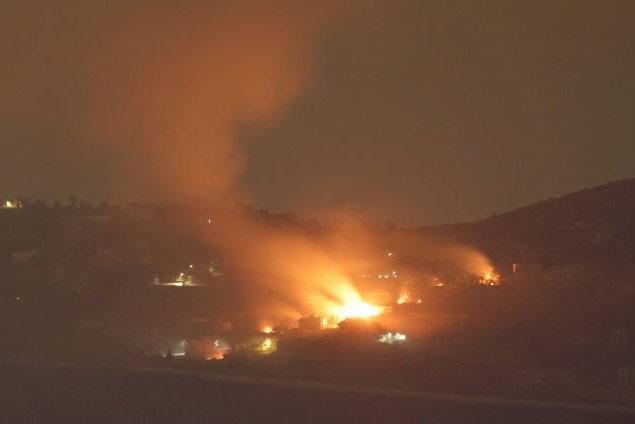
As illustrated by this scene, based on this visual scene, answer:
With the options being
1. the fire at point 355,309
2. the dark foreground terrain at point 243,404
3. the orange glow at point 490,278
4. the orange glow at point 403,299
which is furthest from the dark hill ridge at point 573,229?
the dark foreground terrain at point 243,404

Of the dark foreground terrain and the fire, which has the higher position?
the fire

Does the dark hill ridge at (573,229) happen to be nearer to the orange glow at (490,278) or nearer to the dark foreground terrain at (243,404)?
the orange glow at (490,278)

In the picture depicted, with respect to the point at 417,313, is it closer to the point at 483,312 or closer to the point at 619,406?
the point at 483,312

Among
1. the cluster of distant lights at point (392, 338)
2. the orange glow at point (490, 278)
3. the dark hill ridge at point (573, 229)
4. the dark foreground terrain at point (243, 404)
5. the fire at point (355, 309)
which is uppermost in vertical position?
the dark hill ridge at point (573, 229)

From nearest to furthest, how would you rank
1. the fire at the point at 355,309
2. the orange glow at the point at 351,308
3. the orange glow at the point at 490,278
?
the fire at the point at 355,309, the orange glow at the point at 351,308, the orange glow at the point at 490,278

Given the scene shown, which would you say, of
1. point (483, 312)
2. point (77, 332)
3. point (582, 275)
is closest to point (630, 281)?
point (582, 275)

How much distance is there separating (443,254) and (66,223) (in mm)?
23758

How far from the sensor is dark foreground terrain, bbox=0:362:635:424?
1599 cm

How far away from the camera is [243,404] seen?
17.6 meters

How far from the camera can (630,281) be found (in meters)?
28.6

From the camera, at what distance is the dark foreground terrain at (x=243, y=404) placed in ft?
52.5

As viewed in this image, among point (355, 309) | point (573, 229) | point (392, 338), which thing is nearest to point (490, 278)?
point (355, 309)

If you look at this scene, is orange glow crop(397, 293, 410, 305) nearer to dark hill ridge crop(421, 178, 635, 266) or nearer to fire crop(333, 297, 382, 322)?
fire crop(333, 297, 382, 322)

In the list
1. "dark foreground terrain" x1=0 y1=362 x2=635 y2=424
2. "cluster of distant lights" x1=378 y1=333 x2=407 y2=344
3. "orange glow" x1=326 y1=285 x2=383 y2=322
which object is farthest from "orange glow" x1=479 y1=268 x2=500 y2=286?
"dark foreground terrain" x1=0 y1=362 x2=635 y2=424
